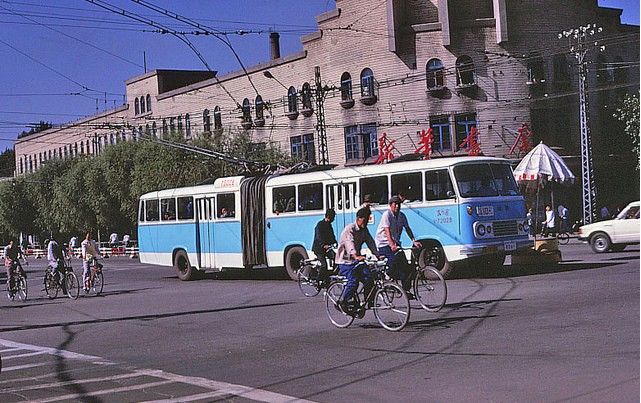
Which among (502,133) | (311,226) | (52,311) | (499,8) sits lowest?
(52,311)

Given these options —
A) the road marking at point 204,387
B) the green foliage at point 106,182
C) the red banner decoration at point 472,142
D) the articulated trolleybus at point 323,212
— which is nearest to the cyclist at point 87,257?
the articulated trolleybus at point 323,212

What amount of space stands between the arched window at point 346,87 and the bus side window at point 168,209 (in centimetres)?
2557

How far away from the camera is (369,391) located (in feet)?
30.3

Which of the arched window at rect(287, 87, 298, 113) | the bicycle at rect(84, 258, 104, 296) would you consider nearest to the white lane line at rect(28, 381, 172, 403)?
the bicycle at rect(84, 258, 104, 296)

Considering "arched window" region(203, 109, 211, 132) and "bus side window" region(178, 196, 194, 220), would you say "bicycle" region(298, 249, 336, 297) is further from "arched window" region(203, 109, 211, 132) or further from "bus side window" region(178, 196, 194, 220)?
"arched window" region(203, 109, 211, 132)

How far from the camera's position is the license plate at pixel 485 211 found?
21219 millimetres

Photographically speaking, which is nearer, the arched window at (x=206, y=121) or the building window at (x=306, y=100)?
the building window at (x=306, y=100)

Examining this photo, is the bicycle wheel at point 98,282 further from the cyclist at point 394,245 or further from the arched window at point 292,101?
the arched window at point 292,101

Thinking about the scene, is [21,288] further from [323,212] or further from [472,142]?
[472,142]

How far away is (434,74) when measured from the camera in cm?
5147

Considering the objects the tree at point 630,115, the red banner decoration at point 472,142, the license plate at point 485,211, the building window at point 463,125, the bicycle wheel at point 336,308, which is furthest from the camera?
the building window at point 463,125

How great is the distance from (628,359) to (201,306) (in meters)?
12.0

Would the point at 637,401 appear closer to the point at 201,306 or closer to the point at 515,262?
the point at 201,306

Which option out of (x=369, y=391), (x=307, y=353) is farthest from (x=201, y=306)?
(x=369, y=391)
